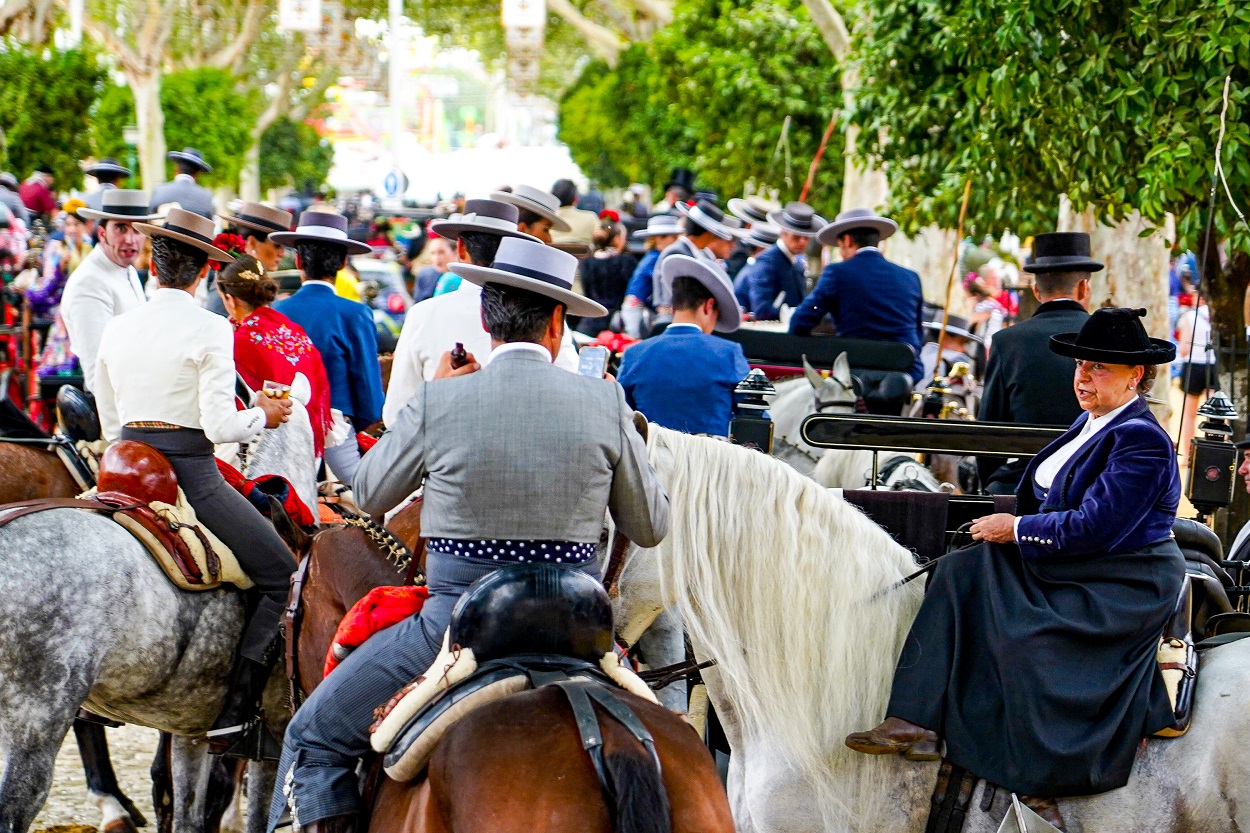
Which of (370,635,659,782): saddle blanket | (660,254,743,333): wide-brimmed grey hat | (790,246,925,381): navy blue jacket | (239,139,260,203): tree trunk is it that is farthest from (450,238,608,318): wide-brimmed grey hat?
(239,139,260,203): tree trunk

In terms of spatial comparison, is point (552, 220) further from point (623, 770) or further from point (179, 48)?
point (179, 48)

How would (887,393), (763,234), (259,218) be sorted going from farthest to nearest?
(763,234) < (887,393) < (259,218)

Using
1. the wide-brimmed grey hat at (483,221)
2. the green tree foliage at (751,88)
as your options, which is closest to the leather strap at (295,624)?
the wide-brimmed grey hat at (483,221)

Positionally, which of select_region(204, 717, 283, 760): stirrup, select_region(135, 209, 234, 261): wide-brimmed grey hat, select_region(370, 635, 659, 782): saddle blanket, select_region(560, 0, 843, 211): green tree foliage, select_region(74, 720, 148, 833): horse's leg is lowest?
select_region(74, 720, 148, 833): horse's leg

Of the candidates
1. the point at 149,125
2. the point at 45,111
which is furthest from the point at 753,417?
the point at 149,125

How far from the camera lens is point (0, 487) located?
6.34m

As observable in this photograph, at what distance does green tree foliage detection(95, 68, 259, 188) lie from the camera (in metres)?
33.1

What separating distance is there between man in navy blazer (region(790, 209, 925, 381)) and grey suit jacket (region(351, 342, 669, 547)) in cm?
567

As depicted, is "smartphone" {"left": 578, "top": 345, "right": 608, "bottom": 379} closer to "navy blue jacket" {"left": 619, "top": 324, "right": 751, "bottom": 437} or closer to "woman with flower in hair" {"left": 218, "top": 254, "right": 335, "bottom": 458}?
"navy blue jacket" {"left": 619, "top": 324, "right": 751, "bottom": 437}

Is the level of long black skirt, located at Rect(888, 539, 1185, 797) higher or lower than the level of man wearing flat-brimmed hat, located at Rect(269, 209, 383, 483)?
lower

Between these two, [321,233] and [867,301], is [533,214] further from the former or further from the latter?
[867,301]

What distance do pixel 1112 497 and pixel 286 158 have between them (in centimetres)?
4423

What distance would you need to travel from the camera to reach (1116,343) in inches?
169

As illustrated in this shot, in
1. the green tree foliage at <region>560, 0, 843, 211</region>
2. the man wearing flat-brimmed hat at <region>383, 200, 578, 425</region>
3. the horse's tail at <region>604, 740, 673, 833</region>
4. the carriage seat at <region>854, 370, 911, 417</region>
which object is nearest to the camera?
the horse's tail at <region>604, 740, 673, 833</region>
